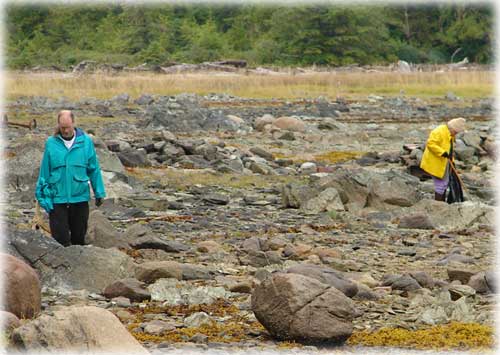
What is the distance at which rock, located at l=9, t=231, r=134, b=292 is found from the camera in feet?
31.6

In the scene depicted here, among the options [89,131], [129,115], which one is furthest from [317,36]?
[89,131]

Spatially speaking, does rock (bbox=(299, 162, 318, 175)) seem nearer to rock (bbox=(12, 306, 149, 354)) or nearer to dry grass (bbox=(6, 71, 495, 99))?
rock (bbox=(12, 306, 149, 354))

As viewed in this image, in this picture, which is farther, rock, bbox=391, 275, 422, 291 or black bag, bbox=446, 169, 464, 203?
black bag, bbox=446, 169, 464, 203

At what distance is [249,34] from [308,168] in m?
69.0

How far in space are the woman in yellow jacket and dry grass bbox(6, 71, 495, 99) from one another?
31.0m

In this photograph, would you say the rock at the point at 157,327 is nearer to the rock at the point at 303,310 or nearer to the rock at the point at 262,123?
the rock at the point at 303,310

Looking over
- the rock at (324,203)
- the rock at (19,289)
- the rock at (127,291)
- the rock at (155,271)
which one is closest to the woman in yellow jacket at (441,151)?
the rock at (324,203)

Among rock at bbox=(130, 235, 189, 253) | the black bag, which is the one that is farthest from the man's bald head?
the black bag

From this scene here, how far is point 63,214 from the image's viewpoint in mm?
10289

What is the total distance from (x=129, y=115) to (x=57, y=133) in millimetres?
26319

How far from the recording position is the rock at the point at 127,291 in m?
9.37

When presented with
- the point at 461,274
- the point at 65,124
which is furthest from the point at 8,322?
the point at 461,274

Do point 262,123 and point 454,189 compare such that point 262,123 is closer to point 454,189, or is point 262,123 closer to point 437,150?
point 454,189

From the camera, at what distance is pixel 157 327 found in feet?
27.2
